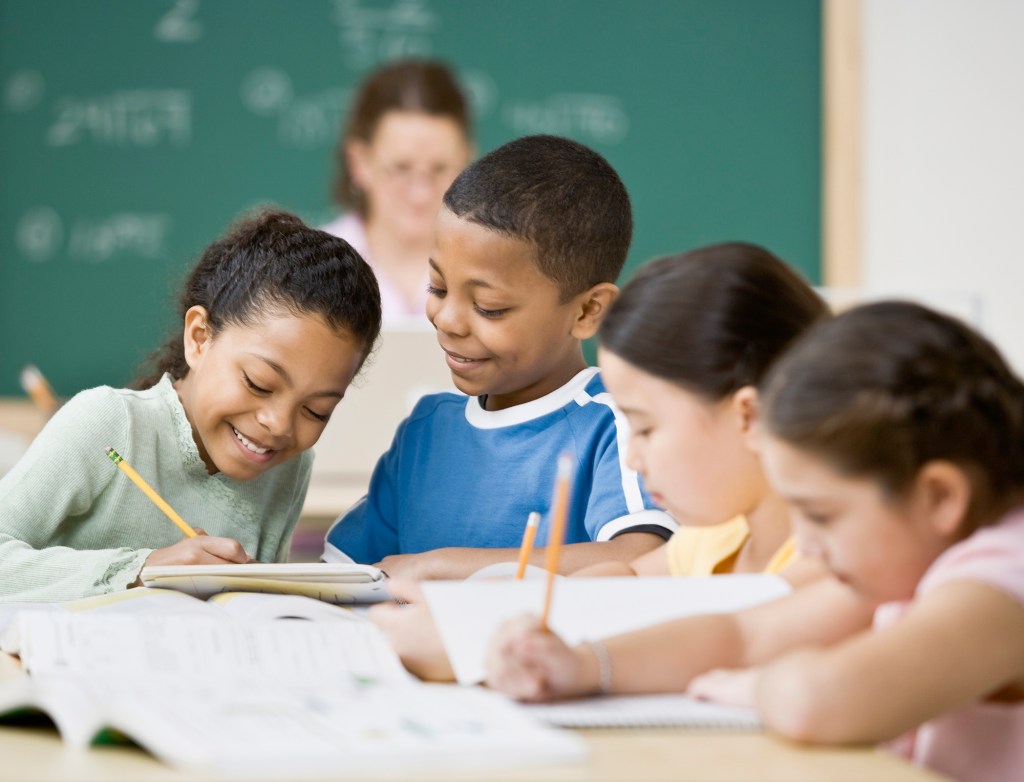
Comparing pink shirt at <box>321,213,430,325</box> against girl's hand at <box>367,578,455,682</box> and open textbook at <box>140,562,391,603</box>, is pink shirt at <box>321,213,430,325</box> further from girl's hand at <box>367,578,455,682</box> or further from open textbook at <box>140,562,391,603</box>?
girl's hand at <box>367,578,455,682</box>

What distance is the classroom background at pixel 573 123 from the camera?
4.20 meters

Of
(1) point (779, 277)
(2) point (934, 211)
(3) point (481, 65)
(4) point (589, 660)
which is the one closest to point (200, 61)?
(3) point (481, 65)

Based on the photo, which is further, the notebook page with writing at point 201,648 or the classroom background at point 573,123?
the classroom background at point 573,123

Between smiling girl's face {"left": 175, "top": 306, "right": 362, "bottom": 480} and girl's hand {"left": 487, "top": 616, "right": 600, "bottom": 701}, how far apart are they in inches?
32.0

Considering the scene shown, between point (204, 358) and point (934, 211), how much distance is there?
3392 millimetres

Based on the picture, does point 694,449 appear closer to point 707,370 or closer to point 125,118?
point 707,370

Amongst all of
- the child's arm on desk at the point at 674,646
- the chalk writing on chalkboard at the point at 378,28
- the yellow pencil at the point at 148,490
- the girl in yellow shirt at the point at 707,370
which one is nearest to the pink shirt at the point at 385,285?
the chalk writing on chalkboard at the point at 378,28

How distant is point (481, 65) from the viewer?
4371mm

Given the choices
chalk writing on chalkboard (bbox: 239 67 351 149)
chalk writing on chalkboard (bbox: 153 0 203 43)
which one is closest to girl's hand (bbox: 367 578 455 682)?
chalk writing on chalkboard (bbox: 239 67 351 149)

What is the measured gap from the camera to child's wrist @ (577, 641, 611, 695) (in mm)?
833

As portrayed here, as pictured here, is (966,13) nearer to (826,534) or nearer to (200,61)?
(200,61)

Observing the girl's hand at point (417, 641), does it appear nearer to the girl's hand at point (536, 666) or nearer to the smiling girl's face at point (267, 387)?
the girl's hand at point (536, 666)

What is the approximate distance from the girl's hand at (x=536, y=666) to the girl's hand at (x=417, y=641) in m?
Result: 0.10

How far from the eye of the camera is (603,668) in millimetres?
843
